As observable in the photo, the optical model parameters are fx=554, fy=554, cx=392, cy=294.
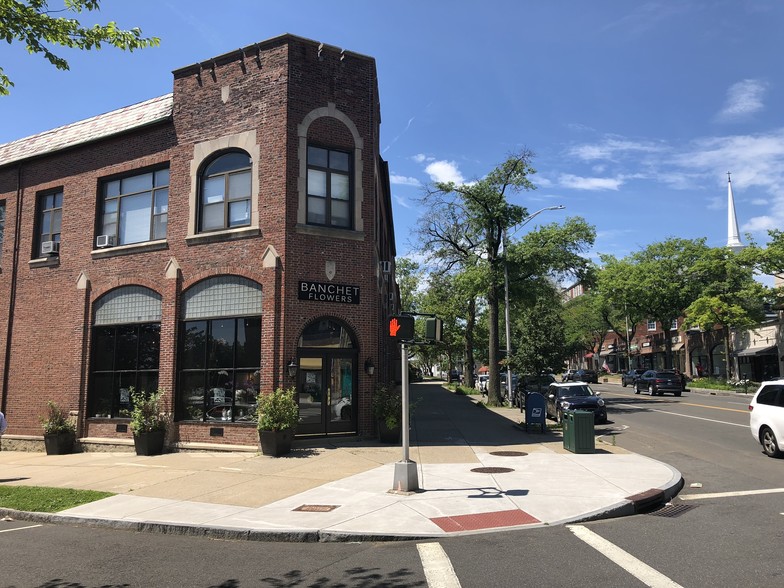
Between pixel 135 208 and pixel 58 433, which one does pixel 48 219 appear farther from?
pixel 58 433

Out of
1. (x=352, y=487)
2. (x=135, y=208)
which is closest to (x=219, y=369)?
(x=135, y=208)

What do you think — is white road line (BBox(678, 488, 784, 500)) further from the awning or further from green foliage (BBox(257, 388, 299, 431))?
the awning

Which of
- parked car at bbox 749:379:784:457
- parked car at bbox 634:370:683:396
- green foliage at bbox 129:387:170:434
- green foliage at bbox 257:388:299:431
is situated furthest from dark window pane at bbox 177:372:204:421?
parked car at bbox 634:370:683:396

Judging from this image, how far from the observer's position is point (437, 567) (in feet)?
18.3

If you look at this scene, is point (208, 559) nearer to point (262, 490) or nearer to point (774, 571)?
point (262, 490)

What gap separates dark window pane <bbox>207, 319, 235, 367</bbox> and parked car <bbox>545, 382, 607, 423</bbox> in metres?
11.3

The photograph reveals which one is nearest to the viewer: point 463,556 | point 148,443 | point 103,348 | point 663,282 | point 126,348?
point 463,556

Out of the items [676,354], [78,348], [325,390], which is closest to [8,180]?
[78,348]

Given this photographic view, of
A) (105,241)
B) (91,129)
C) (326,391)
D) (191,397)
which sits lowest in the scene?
(191,397)

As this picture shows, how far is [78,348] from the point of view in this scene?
54.1 feet

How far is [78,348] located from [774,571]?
17.2 m

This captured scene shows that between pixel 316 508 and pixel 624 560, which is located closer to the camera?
pixel 624 560

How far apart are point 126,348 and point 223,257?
432cm

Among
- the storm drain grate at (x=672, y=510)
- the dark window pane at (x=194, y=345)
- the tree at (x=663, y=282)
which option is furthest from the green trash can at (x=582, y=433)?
the tree at (x=663, y=282)
